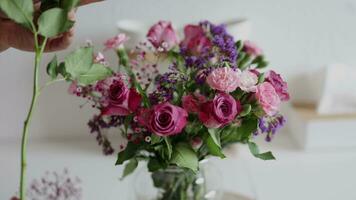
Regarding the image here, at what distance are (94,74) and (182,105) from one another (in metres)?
0.13

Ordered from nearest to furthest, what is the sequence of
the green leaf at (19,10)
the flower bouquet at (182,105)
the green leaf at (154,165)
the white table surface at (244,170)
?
the green leaf at (19,10) < the flower bouquet at (182,105) < the green leaf at (154,165) < the white table surface at (244,170)

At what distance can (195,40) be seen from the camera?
83 centimetres

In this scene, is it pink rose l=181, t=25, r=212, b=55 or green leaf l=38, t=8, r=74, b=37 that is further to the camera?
pink rose l=181, t=25, r=212, b=55

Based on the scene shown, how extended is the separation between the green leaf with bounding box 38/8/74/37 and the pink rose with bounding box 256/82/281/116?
264mm

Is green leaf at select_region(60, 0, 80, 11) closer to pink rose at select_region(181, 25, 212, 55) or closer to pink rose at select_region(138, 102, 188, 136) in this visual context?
pink rose at select_region(138, 102, 188, 136)

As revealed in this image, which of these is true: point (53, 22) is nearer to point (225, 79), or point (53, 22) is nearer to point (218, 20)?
point (225, 79)

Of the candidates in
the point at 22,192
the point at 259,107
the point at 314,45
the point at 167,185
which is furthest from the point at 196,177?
the point at 314,45

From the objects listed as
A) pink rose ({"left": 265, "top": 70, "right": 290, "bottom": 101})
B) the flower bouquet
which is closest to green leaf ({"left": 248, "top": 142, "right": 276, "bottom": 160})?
the flower bouquet

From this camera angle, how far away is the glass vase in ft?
2.50

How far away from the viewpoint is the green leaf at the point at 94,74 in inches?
24.6

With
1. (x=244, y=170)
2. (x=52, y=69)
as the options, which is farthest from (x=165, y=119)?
(x=244, y=170)

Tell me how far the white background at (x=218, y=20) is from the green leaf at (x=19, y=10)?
57 cm

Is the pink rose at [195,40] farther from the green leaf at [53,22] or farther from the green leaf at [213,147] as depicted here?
the green leaf at [53,22]

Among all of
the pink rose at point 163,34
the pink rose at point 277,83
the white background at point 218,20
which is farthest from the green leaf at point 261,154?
A: the white background at point 218,20
